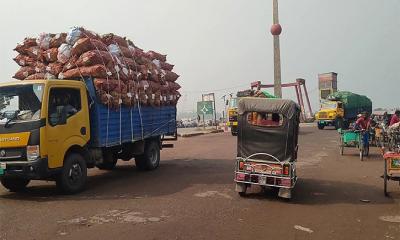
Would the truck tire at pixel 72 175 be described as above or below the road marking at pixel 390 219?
above

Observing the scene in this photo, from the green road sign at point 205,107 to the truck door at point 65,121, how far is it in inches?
1056

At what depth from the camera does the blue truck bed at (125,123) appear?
9.97 meters

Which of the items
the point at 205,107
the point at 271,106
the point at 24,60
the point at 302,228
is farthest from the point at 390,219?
the point at 205,107

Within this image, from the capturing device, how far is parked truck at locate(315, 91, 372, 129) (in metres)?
34.2

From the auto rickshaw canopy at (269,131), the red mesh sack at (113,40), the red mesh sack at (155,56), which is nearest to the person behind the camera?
the auto rickshaw canopy at (269,131)

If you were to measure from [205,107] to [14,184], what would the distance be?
27.5m

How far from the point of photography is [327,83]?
69.2 meters

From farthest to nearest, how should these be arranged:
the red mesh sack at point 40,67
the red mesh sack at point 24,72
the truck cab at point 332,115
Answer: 1. the truck cab at point 332,115
2. the red mesh sack at point 24,72
3. the red mesh sack at point 40,67

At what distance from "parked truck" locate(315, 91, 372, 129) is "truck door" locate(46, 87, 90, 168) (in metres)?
27.7

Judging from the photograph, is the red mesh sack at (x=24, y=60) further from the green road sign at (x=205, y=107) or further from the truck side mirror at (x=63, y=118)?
the green road sign at (x=205, y=107)

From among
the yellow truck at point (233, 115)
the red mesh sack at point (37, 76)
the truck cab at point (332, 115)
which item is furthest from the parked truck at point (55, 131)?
the truck cab at point (332, 115)

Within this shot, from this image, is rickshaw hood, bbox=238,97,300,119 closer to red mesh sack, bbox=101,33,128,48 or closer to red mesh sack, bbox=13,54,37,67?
red mesh sack, bbox=101,33,128,48

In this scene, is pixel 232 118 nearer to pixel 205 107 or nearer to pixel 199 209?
pixel 205 107

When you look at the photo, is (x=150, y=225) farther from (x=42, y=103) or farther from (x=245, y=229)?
(x=42, y=103)
